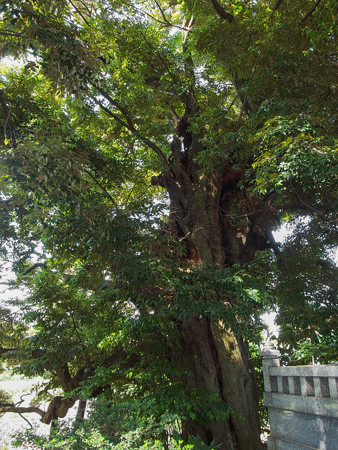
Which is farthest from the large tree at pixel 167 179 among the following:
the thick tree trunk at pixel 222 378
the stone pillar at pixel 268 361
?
the stone pillar at pixel 268 361

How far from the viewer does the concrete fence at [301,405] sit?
12.4ft

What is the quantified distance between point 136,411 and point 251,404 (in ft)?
6.67

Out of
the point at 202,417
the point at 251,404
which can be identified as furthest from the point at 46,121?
the point at 251,404

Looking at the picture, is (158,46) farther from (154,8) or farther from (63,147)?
(63,147)

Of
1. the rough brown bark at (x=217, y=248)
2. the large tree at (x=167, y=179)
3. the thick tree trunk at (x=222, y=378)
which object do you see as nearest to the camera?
the large tree at (x=167, y=179)

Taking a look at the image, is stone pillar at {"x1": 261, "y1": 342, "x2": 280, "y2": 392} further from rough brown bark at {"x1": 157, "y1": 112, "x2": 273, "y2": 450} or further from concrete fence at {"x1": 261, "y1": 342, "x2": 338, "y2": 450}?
rough brown bark at {"x1": 157, "y1": 112, "x2": 273, "y2": 450}

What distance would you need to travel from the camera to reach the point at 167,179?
22.4 feet

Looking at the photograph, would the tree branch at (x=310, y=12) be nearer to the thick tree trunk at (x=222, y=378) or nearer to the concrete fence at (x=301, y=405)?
the concrete fence at (x=301, y=405)

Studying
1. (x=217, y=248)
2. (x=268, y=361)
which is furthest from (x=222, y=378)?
(x=217, y=248)

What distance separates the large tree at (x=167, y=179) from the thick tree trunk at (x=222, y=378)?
20 mm

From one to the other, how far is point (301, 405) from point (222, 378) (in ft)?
3.83

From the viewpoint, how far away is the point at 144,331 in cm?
487

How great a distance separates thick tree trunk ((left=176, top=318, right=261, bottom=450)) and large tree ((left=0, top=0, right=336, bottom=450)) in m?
0.02

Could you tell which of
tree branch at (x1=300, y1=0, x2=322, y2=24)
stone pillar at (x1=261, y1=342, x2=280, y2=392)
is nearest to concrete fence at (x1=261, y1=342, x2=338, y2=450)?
stone pillar at (x1=261, y1=342, x2=280, y2=392)
